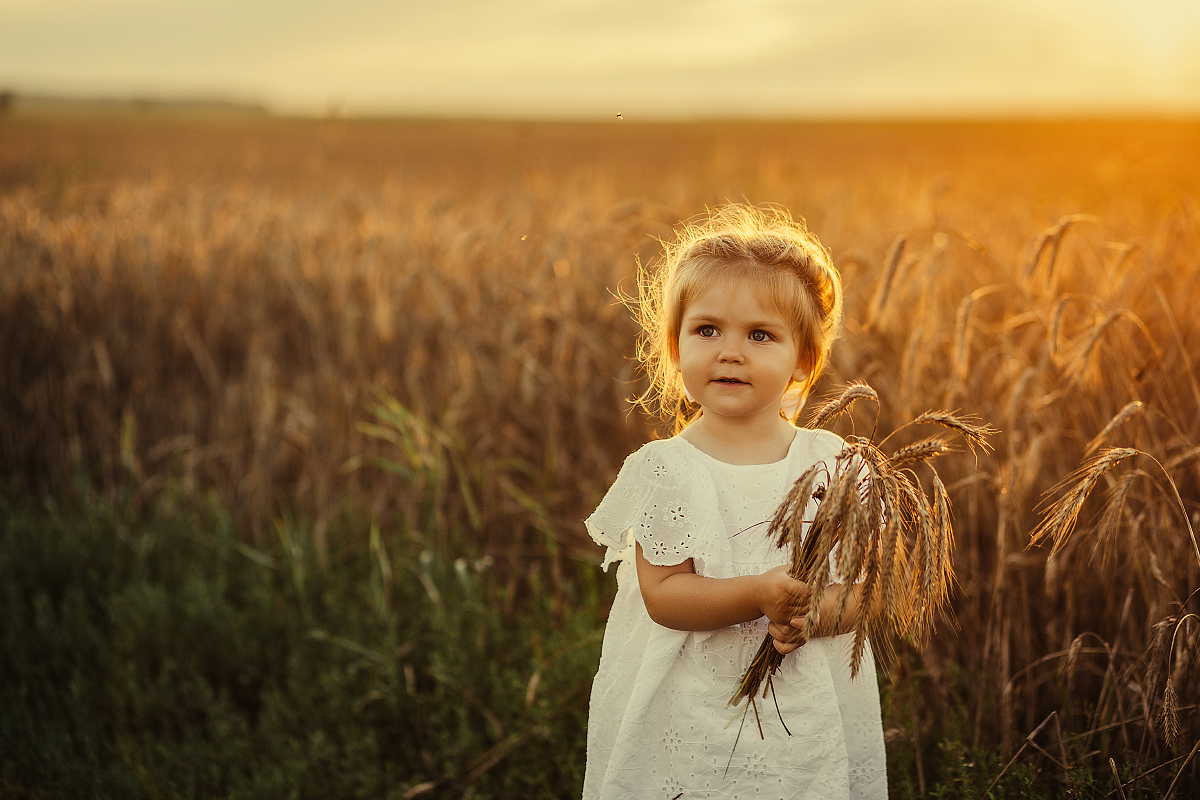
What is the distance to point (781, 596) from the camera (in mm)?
1396

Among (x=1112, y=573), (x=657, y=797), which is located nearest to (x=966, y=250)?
(x=1112, y=573)

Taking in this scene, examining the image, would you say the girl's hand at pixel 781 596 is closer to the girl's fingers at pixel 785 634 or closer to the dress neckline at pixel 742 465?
the girl's fingers at pixel 785 634

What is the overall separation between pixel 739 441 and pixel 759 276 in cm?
32

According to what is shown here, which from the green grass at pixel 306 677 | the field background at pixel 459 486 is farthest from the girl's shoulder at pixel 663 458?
the green grass at pixel 306 677

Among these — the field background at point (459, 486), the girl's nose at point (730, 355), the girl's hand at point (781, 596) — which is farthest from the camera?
the field background at point (459, 486)

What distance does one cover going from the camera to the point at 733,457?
1.65 metres

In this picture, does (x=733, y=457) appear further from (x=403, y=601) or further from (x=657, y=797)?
(x=403, y=601)

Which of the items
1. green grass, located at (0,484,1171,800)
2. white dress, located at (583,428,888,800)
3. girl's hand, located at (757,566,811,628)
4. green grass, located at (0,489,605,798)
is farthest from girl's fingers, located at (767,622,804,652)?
green grass, located at (0,489,605,798)

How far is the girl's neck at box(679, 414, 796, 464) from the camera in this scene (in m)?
1.65

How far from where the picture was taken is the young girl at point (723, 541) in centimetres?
157

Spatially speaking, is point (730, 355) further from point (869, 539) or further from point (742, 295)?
point (869, 539)

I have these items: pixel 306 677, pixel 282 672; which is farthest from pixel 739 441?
pixel 282 672

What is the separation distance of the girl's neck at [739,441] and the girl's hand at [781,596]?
0.91 ft

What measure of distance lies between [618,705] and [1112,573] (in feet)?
5.38
